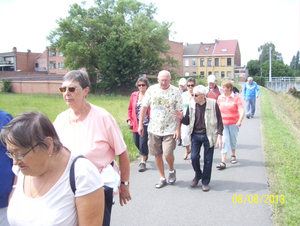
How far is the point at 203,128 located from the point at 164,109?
0.77 m

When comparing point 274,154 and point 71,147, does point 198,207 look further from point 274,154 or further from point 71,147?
point 274,154

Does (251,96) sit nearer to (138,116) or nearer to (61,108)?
(138,116)

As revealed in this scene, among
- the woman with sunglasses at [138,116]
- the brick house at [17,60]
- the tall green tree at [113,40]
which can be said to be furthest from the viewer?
the brick house at [17,60]

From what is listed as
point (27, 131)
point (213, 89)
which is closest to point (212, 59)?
point (213, 89)

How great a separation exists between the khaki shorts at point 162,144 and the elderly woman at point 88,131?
8.18 ft

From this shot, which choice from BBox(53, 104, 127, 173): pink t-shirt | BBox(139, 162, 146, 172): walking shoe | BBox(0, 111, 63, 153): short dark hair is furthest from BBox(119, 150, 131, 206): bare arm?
BBox(139, 162, 146, 172): walking shoe

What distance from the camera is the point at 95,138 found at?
8.48 feet

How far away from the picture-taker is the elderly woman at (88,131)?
2.58 m

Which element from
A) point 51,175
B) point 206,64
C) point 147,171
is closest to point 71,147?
point 51,175

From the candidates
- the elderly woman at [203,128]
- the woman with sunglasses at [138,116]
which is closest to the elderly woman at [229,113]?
the elderly woman at [203,128]

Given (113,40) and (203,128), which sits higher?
(113,40)

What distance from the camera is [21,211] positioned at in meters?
1.88

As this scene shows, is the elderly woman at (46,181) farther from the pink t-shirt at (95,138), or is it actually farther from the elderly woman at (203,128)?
the elderly woman at (203,128)

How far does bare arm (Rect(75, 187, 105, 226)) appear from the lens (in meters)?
1.84
